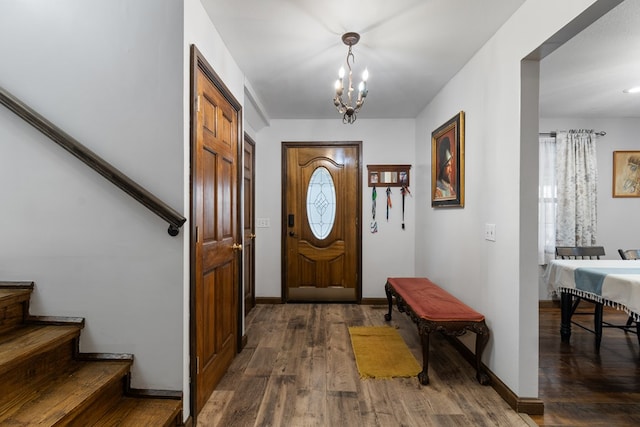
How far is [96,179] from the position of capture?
1688 mm

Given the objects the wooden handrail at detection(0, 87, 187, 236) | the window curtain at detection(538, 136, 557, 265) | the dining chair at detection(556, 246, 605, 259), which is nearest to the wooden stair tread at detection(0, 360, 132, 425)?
the wooden handrail at detection(0, 87, 187, 236)

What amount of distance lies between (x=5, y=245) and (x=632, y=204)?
20.4 ft

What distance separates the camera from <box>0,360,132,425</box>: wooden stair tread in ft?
4.08

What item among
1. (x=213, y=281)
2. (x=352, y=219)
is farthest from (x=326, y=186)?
(x=213, y=281)

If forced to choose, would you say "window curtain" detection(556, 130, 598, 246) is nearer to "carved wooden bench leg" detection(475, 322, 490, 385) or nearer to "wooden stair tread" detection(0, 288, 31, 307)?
"carved wooden bench leg" detection(475, 322, 490, 385)

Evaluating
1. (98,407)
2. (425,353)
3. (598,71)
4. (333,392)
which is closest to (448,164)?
(598,71)

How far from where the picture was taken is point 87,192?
1.69 m

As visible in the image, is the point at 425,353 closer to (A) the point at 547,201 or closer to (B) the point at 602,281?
(B) the point at 602,281

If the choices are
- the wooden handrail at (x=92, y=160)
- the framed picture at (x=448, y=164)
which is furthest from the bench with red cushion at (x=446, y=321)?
the wooden handrail at (x=92, y=160)

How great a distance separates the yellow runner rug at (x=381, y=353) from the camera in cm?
241

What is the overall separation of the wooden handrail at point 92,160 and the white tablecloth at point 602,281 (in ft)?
9.67

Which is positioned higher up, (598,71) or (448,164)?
(598,71)

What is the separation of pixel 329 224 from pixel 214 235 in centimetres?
226

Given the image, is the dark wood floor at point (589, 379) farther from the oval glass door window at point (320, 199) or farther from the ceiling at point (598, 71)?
the oval glass door window at point (320, 199)
